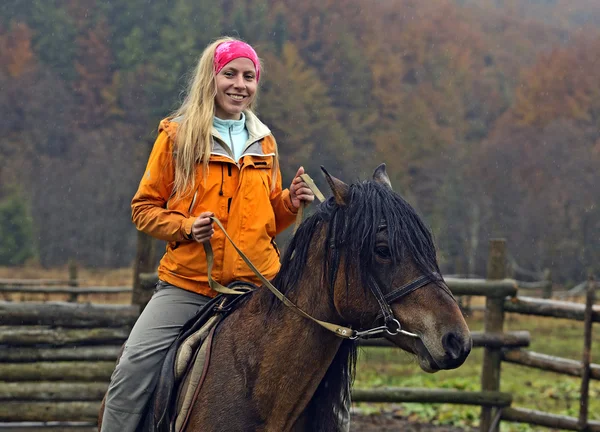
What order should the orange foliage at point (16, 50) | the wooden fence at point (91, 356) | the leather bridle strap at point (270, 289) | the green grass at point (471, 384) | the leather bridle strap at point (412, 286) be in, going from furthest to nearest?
the orange foliage at point (16, 50) → the green grass at point (471, 384) → the wooden fence at point (91, 356) → the leather bridle strap at point (270, 289) → the leather bridle strap at point (412, 286)

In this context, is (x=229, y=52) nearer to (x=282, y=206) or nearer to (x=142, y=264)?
(x=282, y=206)

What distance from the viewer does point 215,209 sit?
132 inches

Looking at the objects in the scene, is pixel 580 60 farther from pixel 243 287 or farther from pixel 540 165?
pixel 243 287

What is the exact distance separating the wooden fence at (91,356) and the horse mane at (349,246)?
4039 millimetres

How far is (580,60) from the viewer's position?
5228 centimetres

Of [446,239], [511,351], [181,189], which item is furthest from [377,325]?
[446,239]

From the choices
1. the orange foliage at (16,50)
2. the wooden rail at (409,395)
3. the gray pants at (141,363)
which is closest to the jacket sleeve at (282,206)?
the gray pants at (141,363)

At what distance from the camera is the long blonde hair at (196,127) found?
3.30 m

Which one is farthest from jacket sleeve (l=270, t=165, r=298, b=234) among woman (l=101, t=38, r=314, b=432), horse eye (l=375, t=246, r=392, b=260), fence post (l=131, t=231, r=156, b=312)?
fence post (l=131, t=231, r=156, b=312)

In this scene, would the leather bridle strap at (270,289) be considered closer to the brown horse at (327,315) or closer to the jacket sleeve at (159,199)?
the brown horse at (327,315)

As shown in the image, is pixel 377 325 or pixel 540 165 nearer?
pixel 377 325

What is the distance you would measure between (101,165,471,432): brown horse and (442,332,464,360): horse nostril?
5cm

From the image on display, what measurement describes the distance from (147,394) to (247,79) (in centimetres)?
146

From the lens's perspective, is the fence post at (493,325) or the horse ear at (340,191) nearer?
the horse ear at (340,191)
